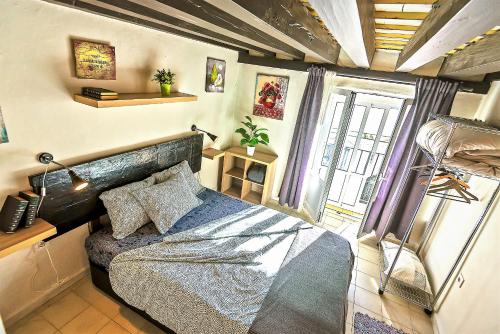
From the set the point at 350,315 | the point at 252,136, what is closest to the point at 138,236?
the point at 350,315

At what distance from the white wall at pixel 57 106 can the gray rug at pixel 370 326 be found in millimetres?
2642

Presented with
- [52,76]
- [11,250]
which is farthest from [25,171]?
[52,76]

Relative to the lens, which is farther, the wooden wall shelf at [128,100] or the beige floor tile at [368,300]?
the beige floor tile at [368,300]

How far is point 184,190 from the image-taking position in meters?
2.66

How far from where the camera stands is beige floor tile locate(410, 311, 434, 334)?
96.0 inches

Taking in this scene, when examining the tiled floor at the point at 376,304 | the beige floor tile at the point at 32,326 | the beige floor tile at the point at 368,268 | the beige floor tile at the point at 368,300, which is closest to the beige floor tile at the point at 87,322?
the beige floor tile at the point at 32,326

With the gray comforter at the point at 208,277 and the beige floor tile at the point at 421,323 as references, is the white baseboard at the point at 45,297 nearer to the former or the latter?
the gray comforter at the point at 208,277

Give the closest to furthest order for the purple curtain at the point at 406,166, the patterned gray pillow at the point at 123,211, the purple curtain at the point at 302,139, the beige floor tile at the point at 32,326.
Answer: the beige floor tile at the point at 32,326 → the patterned gray pillow at the point at 123,211 → the purple curtain at the point at 406,166 → the purple curtain at the point at 302,139

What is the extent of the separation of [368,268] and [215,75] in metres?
3.16

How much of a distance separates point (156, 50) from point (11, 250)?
1.94m

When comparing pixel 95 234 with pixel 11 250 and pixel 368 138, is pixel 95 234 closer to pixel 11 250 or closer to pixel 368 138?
pixel 11 250

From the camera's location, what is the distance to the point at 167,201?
244 centimetres

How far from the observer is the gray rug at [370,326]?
2.33m

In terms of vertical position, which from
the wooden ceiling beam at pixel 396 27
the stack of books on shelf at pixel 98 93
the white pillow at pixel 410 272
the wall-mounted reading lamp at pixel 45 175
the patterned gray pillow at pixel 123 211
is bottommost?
the white pillow at pixel 410 272
